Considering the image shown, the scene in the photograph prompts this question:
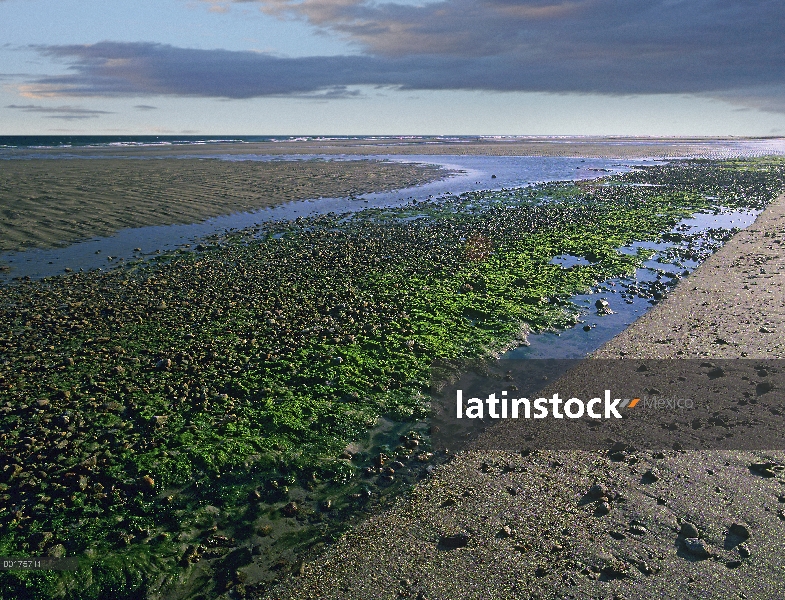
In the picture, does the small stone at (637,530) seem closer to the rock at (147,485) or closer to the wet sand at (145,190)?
the rock at (147,485)

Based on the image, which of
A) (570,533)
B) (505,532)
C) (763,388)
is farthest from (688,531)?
(763,388)

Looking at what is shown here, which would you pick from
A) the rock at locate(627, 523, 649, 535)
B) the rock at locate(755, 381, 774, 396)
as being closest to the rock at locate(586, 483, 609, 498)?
the rock at locate(627, 523, 649, 535)

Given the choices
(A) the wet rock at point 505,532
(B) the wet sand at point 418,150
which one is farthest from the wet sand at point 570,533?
(B) the wet sand at point 418,150

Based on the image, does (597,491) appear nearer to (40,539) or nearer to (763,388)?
(763,388)

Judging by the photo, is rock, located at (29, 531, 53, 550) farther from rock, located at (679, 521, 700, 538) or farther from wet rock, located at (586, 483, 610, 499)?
rock, located at (679, 521, 700, 538)

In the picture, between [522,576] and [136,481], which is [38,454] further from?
[522,576]

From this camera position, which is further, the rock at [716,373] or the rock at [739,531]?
the rock at [716,373]

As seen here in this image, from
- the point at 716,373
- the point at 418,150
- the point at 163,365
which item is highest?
the point at 418,150
